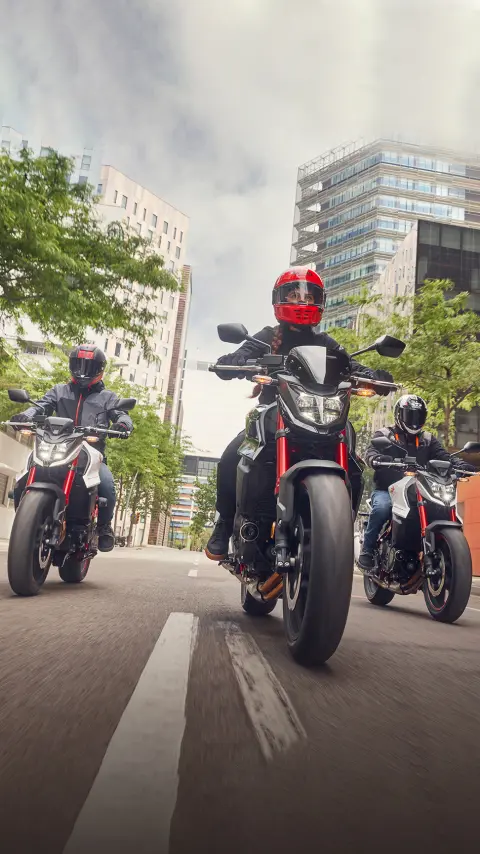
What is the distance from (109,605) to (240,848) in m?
3.66

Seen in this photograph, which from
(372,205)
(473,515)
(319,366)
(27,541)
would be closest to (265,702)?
(319,366)

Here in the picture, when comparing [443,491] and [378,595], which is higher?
[443,491]

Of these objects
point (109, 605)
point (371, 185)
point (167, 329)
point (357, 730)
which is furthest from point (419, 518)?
point (371, 185)

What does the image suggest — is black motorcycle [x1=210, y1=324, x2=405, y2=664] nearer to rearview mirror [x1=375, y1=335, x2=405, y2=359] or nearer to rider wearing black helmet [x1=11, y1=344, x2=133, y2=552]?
rearview mirror [x1=375, y1=335, x2=405, y2=359]

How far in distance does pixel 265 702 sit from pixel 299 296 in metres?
2.59

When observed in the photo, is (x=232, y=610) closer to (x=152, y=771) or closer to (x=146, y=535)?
(x=152, y=771)

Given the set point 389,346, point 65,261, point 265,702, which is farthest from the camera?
point 65,261

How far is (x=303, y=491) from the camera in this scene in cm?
316

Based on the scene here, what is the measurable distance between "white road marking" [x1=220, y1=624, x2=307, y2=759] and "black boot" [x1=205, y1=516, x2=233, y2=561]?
128 cm

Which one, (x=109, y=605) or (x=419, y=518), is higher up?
(x=419, y=518)

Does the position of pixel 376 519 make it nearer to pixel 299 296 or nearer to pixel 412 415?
pixel 412 415

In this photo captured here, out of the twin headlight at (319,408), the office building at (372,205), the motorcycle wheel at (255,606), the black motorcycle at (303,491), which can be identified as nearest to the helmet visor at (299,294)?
the black motorcycle at (303,491)

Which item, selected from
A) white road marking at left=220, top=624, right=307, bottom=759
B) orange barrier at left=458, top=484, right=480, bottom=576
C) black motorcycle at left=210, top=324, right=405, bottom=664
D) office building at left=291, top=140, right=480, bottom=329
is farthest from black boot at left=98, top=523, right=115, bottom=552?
office building at left=291, top=140, right=480, bottom=329

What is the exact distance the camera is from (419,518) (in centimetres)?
651
